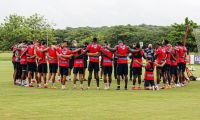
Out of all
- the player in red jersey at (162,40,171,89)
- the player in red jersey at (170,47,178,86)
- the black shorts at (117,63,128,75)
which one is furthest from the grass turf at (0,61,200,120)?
the player in red jersey at (170,47,178,86)

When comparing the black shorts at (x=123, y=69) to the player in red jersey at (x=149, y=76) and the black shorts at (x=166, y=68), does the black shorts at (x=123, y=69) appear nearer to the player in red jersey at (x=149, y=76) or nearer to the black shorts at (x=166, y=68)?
the player in red jersey at (x=149, y=76)

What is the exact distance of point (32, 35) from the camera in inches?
3430

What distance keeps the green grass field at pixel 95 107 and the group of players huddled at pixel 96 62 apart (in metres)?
2.66

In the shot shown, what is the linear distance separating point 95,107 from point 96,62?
5946 millimetres

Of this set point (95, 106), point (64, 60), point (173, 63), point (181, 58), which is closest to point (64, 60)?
point (64, 60)

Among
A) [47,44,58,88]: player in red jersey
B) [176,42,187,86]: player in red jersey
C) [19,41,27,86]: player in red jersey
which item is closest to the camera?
[47,44,58,88]: player in red jersey

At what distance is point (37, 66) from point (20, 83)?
1.79 metres

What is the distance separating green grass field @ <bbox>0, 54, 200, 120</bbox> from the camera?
11117 mm

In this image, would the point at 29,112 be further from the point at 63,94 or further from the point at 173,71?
the point at 173,71

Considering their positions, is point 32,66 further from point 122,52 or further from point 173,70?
point 173,70

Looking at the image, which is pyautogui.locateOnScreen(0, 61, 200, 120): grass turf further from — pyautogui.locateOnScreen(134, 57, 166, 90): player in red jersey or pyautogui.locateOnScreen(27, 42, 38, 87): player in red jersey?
pyautogui.locateOnScreen(27, 42, 38, 87): player in red jersey

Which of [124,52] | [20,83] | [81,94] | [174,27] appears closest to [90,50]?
[124,52]

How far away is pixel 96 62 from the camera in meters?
18.5

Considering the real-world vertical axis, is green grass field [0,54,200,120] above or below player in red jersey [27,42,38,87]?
below
